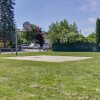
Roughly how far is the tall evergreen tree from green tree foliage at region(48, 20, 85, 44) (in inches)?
480

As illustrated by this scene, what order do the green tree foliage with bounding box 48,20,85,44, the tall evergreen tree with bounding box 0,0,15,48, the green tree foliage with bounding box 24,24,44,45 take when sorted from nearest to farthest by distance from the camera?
the green tree foliage with bounding box 48,20,85,44 → the tall evergreen tree with bounding box 0,0,15,48 → the green tree foliage with bounding box 24,24,44,45

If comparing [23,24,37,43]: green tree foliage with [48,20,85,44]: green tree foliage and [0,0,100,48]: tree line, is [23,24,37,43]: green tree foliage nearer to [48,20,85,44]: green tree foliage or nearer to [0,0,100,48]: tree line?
[0,0,100,48]: tree line

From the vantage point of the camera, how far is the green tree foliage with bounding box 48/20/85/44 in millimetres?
56647

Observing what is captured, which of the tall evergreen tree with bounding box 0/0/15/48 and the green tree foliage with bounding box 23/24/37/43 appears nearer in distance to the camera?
the tall evergreen tree with bounding box 0/0/15/48

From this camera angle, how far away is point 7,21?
6781 centimetres

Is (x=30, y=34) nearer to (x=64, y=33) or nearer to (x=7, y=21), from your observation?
(x=7, y=21)

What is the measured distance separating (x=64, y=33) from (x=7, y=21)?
16.8 metres

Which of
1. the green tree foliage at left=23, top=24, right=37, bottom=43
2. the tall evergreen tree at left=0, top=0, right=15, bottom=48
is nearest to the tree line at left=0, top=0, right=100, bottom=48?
the tall evergreen tree at left=0, top=0, right=15, bottom=48

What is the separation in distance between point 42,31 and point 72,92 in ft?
287

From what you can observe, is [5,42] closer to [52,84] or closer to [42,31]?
[42,31]

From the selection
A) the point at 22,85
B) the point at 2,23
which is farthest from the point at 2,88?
the point at 2,23

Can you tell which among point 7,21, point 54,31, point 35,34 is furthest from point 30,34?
point 54,31

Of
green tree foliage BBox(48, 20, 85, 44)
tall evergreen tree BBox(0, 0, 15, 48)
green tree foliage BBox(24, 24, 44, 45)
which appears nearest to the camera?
green tree foliage BBox(48, 20, 85, 44)

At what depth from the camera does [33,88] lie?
926 centimetres
